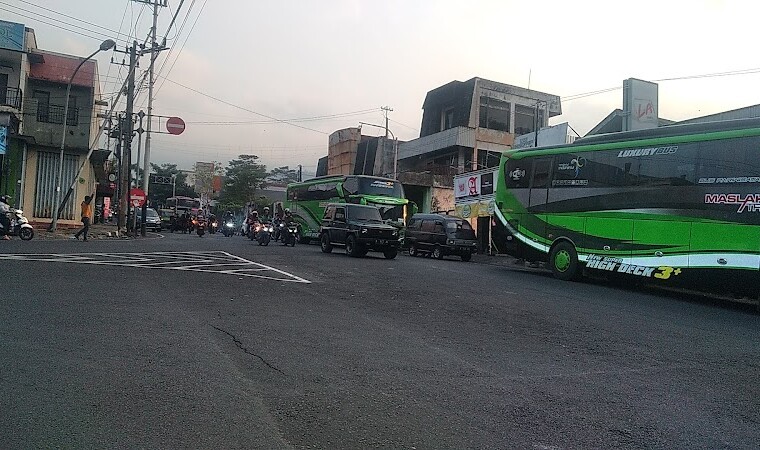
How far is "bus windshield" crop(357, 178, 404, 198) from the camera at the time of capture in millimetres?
28062

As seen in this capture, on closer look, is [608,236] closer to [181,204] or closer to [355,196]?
[355,196]

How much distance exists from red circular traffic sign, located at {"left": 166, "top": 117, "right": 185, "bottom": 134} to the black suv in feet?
49.6

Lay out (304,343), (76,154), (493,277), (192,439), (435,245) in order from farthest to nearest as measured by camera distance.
Answer: (76,154)
(435,245)
(493,277)
(304,343)
(192,439)

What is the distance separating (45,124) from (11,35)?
5047 mm

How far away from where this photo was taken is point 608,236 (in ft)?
49.6

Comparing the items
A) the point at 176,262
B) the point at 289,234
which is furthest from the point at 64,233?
the point at 176,262

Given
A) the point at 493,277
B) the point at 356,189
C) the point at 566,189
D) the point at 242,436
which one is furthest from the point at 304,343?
the point at 356,189

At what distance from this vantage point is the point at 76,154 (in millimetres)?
33688

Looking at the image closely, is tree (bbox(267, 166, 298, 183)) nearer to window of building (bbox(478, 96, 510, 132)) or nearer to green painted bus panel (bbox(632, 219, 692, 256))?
window of building (bbox(478, 96, 510, 132))

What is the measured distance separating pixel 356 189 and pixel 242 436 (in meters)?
24.1

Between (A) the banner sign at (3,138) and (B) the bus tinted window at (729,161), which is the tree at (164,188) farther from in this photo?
(B) the bus tinted window at (729,161)

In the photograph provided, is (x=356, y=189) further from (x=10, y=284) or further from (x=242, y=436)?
(x=242, y=436)

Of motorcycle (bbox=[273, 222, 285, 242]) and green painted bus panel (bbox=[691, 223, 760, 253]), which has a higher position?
green painted bus panel (bbox=[691, 223, 760, 253])

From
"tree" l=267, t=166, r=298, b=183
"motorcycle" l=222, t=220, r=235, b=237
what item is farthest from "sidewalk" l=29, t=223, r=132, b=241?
"tree" l=267, t=166, r=298, b=183
